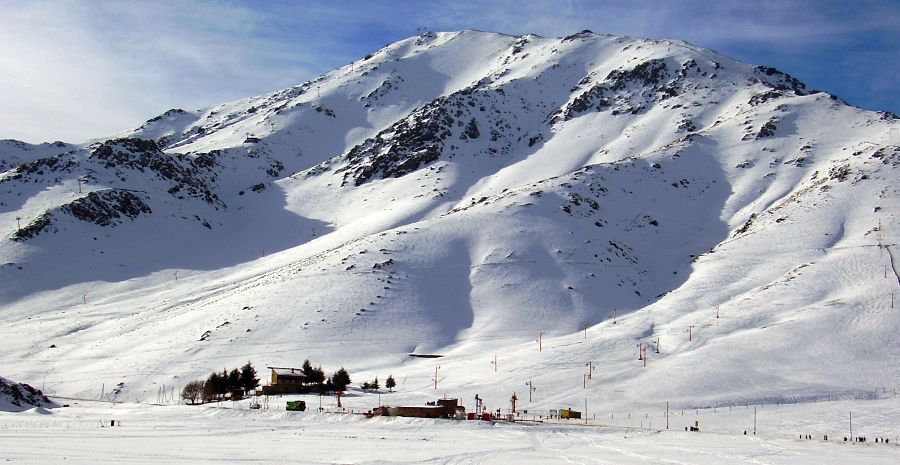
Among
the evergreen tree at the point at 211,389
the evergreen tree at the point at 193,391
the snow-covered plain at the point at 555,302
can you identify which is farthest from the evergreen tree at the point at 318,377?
the evergreen tree at the point at 193,391

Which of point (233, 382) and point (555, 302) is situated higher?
point (555, 302)

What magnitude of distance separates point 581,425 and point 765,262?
78520 mm

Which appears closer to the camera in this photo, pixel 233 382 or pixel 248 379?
pixel 233 382

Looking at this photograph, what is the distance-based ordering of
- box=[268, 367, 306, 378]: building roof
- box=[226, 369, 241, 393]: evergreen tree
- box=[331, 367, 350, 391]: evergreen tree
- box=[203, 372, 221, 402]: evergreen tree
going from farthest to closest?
box=[268, 367, 306, 378]: building roof < box=[226, 369, 241, 393]: evergreen tree < box=[203, 372, 221, 402]: evergreen tree < box=[331, 367, 350, 391]: evergreen tree

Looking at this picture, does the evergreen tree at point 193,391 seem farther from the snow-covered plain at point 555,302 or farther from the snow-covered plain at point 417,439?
the snow-covered plain at point 417,439

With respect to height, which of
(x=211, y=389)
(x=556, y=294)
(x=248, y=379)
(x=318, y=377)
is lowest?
(x=211, y=389)

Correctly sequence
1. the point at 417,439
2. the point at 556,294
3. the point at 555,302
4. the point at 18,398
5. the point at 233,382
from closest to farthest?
the point at 417,439 → the point at 18,398 → the point at 233,382 → the point at 555,302 → the point at 556,294

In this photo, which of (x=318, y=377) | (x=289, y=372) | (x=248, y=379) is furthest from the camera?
(x=289, y=372)

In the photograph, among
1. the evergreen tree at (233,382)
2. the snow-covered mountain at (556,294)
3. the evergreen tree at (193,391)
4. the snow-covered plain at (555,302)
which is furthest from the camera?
the snow-covered mountain at (556,294)

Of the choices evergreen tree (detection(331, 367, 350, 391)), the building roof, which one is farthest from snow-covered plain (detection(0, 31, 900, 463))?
the building roof

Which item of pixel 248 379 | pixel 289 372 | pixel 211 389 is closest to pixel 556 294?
pixel 289 372

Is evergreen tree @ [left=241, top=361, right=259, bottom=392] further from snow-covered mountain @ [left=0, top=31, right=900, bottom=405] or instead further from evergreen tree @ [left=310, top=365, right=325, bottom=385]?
snow-covered mountain @ [left=0, top=31, right=900, bottom=405]

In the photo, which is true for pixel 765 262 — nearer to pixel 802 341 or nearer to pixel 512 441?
pixel 802 341

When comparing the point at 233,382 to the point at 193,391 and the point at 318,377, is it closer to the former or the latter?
the point at 193,391
